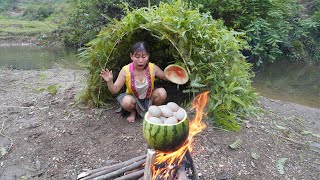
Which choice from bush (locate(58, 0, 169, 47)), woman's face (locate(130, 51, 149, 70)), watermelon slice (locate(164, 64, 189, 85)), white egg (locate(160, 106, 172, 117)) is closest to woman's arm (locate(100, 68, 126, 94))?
woman's face (locate(130, 51, 149, 70))

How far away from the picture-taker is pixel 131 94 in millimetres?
4605

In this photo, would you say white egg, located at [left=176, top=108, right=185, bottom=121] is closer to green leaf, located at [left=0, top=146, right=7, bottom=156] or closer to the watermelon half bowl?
the watermelon half bowl

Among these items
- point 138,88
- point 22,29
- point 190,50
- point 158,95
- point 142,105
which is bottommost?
point 22,29

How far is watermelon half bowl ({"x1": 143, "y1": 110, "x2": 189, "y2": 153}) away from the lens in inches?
105

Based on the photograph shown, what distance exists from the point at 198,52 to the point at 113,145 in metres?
1.66

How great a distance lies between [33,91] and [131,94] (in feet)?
10.7

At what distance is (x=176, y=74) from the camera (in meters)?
4.34

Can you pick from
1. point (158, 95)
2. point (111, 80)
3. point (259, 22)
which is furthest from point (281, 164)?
point (259, 22)

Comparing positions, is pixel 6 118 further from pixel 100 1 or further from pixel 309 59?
pixel 309 59

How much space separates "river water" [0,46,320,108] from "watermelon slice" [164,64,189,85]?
3752 mm

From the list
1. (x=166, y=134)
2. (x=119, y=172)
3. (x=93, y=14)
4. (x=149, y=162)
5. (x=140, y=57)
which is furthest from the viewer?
(x=93, y=14)

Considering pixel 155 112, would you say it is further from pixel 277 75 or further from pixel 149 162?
pixel 277 75

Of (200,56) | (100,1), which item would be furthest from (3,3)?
(200,56)

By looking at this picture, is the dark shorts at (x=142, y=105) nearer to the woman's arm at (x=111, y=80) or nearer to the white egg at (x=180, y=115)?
the woman's arm at (x=111, y=80)
